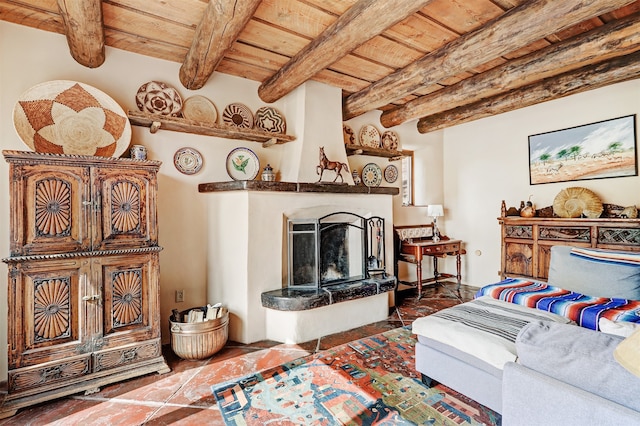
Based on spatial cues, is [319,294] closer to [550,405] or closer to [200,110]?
[550,405]

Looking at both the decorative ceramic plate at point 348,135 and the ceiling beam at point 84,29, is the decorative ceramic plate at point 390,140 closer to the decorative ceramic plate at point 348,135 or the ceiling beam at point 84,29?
the decorative ceramic plate at point 348,135

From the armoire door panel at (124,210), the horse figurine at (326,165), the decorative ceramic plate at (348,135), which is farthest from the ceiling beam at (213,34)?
the decorative ceramic plate at (348,135)

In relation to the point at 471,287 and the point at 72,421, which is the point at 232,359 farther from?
the point at 471,287

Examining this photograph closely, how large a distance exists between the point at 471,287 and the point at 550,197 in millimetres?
1676

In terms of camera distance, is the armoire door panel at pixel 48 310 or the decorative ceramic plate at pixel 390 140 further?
the decorative ceramic plate at pixel 390 140

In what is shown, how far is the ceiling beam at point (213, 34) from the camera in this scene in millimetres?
1890

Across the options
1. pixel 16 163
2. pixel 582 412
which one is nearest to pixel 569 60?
pixel 582 412

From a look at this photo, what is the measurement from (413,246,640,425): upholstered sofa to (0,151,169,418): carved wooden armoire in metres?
2.13

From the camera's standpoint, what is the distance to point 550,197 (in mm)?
3975

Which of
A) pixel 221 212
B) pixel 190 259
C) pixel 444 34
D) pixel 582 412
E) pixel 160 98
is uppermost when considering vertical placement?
pixel 444 34

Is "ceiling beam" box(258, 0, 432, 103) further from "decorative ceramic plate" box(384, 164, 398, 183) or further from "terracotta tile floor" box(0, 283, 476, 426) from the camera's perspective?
"terracotta tile floor" box(0, 283, 476, 426)

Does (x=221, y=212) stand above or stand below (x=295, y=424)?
above

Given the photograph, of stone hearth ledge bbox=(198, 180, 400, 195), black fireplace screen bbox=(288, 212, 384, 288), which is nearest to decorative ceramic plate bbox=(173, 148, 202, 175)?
stone hearth ledge bbox=(198, 180, 400, 195)

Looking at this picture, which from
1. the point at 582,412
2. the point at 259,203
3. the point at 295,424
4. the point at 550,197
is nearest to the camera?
the point at 582,412
